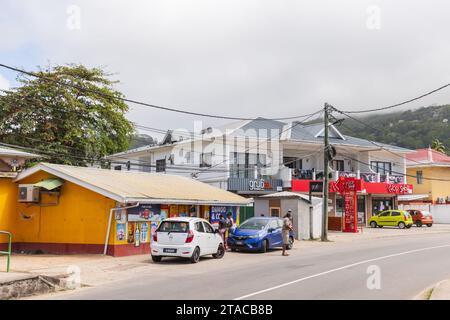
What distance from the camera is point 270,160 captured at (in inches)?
1619

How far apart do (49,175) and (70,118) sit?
52.8ft

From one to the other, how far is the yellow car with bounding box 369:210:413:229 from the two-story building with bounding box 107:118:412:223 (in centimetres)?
189

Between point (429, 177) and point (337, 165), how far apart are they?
17787 mm

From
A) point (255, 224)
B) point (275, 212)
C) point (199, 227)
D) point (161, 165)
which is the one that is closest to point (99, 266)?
point (199, 227)

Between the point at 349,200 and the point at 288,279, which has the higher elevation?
the point at 349,200

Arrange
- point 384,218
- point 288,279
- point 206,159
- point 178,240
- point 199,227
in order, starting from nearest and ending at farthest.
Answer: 1. point 288,279
2. point 178,240
3. point 199,227
4. point 206,159
5. point 384,218

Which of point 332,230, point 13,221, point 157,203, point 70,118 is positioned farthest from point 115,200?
point 332,230

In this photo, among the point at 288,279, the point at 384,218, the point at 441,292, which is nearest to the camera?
the point at 441,292

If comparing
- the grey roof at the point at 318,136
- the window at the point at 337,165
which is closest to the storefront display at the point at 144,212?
the grey roof at the point at 318,136

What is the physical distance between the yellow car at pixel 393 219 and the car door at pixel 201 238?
27499 millimetres

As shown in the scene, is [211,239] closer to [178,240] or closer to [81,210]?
[178,240]

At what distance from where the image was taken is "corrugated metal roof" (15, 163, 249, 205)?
761 inches

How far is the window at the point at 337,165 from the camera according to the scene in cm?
4662

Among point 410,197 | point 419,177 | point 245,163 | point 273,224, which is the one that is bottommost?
point 273,224
